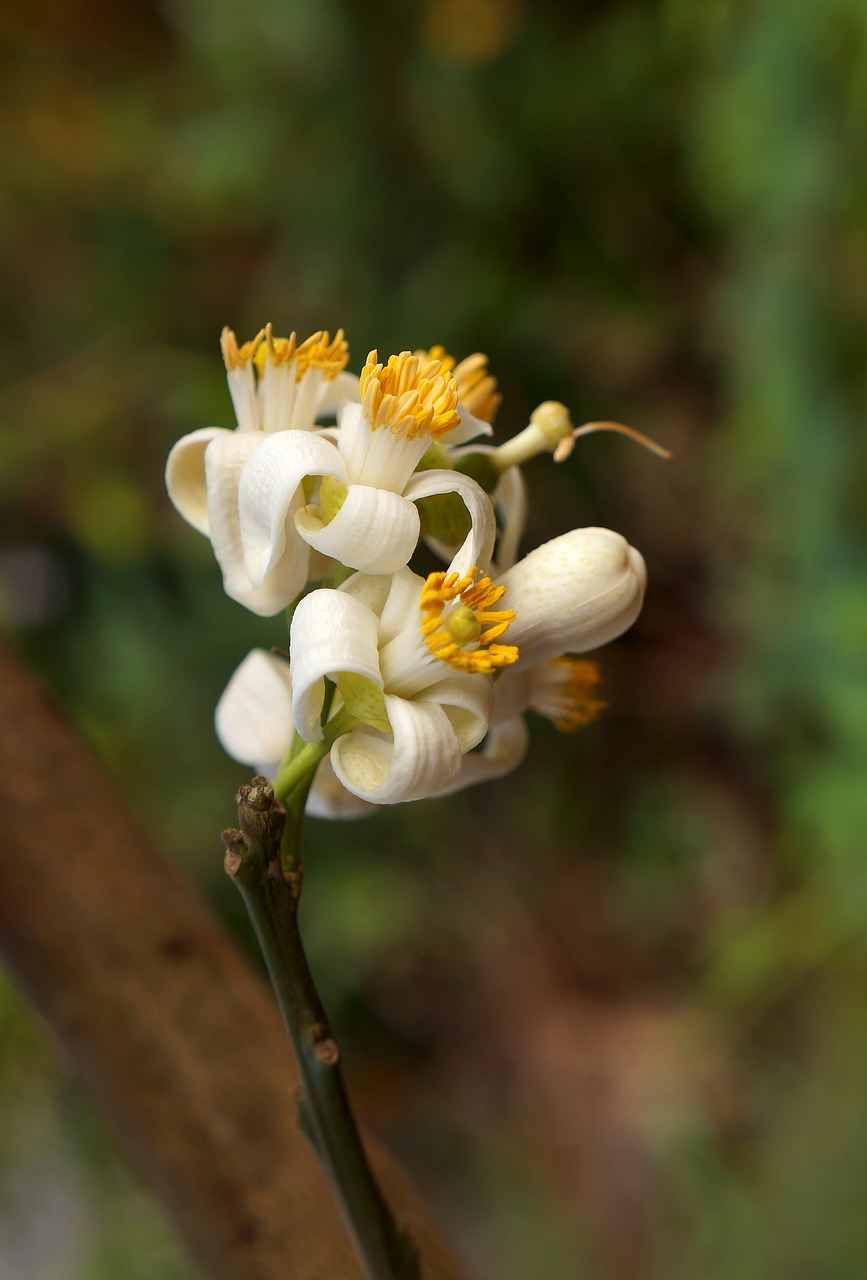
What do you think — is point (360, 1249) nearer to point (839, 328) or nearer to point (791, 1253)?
point (791, 1253)

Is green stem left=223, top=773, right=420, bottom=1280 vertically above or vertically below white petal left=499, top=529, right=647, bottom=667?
below

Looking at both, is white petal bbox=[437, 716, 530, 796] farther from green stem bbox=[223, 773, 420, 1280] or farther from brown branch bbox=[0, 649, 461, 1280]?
brown branch bbox=[0, 649, 461, 1280]


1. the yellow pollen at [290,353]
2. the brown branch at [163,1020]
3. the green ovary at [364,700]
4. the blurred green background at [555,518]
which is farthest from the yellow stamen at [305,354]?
the blurred green background at [555,518]

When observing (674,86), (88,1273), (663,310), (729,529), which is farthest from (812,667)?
(88,1273)

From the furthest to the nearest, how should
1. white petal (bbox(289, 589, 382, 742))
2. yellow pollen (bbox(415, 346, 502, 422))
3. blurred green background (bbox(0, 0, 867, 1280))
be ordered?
blurred green background (bbox(0, 0, 867, 1280)), yellow pollen (bbox(415, 346, 502, 422)), white petal (bbox(289, 589, 382, 742))

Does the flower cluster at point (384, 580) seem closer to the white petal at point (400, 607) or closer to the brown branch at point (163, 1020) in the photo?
the white petal at point (400, 607)

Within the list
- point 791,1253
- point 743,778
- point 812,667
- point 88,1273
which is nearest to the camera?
point 88,1273

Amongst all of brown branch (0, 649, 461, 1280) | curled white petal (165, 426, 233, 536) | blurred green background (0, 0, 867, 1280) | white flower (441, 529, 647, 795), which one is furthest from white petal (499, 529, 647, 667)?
blurred green background (0, 0, 867, 1280)

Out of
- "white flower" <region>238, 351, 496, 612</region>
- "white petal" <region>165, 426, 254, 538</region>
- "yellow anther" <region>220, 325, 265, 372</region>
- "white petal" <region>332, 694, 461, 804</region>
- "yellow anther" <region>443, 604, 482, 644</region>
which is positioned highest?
"yellow anther" <region>220, 325, 265, 372</region>
